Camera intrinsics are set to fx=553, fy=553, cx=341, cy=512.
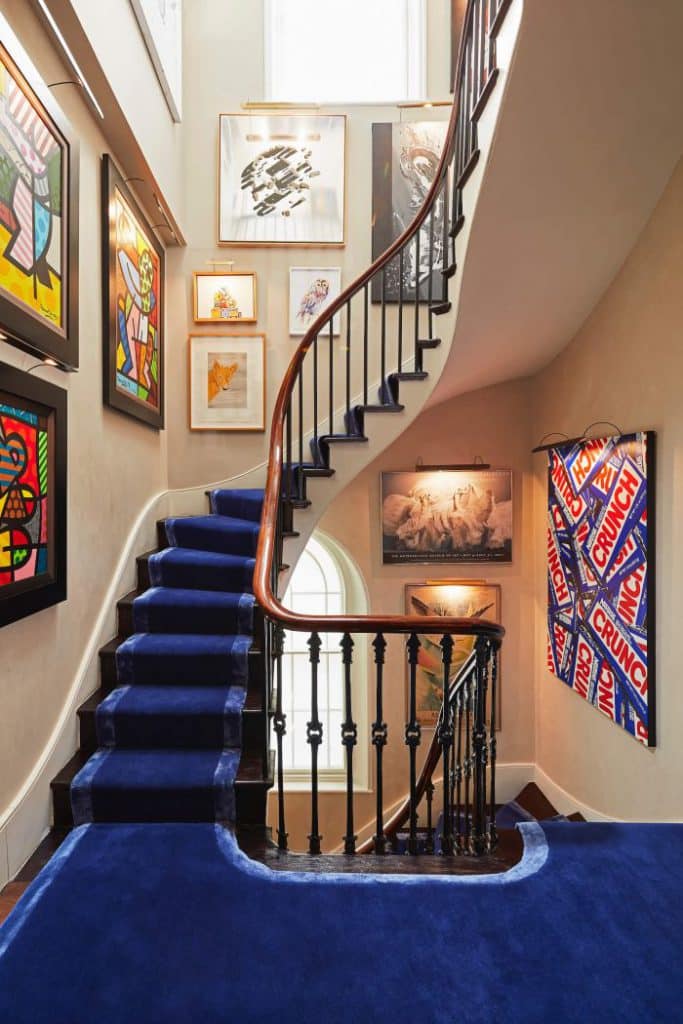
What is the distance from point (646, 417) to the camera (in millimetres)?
3127

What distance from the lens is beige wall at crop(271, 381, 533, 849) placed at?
16.3 ft

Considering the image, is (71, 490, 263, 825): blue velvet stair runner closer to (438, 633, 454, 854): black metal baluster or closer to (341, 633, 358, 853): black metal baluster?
(341, 633, 358, 853): black metal baluster

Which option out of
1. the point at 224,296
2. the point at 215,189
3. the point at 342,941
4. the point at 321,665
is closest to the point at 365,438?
the point at 224,296

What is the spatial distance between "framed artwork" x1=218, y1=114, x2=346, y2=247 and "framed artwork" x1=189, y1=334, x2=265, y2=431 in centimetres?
78

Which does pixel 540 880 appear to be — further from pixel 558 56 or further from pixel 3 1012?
pixel 558 56

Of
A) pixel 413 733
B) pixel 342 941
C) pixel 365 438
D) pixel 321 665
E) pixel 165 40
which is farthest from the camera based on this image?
pixel 321 665

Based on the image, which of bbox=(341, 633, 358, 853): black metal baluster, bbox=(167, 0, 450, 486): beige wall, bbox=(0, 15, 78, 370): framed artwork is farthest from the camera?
bbox=(167, 0, 450, 486): beige wall

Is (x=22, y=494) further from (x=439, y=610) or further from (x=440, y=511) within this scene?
(x=439, y=610)

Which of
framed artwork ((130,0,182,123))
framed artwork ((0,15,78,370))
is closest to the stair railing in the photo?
framed artwork ((0,15,78,370))

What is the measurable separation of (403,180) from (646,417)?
2736 mm

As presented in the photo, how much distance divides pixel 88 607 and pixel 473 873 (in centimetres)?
194

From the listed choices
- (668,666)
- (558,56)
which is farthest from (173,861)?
(558,56)

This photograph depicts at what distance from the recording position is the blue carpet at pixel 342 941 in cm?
124

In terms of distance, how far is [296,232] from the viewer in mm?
4375
